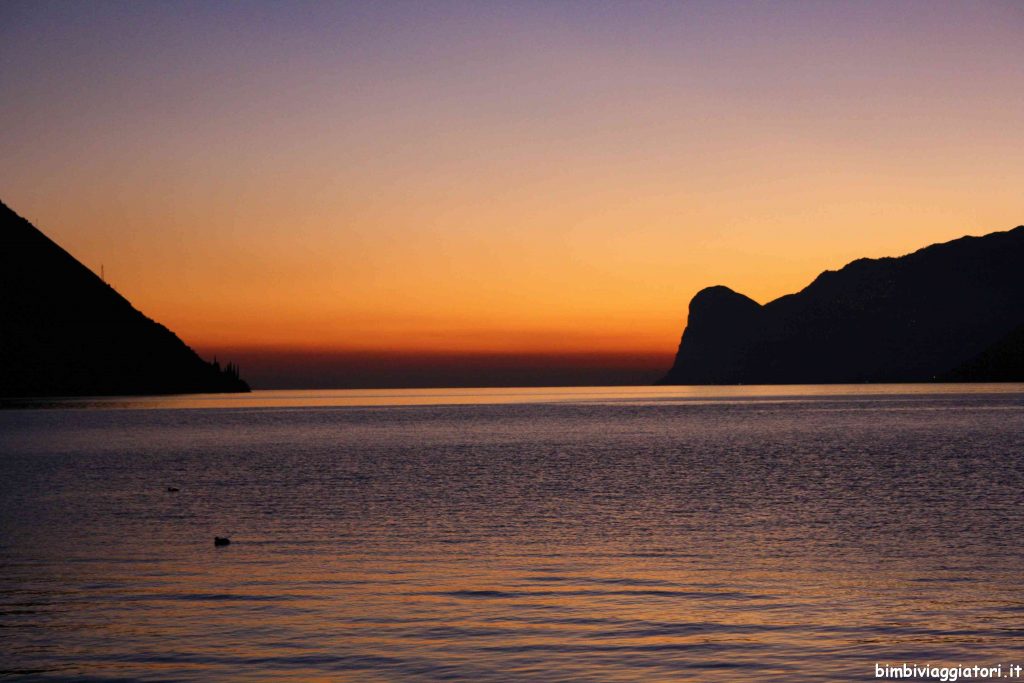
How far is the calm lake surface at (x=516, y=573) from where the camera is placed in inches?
721

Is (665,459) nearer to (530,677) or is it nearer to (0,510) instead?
(0,510)

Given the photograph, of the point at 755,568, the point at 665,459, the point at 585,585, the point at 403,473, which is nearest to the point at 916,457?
the point at 665,459

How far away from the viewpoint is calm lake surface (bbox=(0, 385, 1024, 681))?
721 inches

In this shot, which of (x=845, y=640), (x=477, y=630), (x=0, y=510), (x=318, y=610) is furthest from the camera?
(x=0, y=510)

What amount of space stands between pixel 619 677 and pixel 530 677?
4.90 feet

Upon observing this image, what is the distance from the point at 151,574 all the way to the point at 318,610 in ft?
25.6

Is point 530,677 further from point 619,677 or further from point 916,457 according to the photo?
point 916,457

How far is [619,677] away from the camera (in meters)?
16.9

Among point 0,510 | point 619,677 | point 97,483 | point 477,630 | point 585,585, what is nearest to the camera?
point 619,677

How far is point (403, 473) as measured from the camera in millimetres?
63031

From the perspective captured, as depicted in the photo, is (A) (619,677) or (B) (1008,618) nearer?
(A) (619,677)

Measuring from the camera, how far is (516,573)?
2700cm

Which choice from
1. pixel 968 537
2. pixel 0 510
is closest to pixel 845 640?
pixel 968 537

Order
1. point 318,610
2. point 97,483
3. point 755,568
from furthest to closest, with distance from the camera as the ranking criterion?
Result: point 97,483 < point 755,568 < point 318,610
